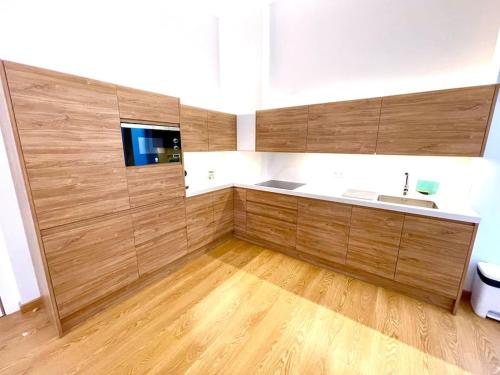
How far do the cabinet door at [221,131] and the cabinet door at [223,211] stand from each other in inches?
24.4

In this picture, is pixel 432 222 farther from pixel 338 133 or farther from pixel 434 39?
pixel 434 39

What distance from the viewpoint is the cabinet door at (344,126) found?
203cm

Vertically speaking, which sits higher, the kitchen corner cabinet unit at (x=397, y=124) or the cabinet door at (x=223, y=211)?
the kitchen corner cabinet unit at (x=397, y=124)

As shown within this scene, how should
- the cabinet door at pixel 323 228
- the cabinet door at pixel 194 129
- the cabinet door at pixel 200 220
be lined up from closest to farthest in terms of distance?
the cabinet door at pixel 323 228, the cabinet door at pixel 194 129, the cabinet door at pixel 200 220

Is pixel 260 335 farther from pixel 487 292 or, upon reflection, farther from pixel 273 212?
pixel 487 292

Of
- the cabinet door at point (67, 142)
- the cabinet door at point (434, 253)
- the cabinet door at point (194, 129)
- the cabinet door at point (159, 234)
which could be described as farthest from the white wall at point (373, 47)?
the cabinet door at point (67, 142)

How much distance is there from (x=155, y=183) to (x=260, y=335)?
63.5 inches

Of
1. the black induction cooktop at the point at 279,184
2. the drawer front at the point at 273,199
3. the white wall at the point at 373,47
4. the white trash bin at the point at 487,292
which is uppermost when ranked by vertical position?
the white wall at the point at 373,47

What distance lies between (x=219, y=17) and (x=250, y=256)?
3418mm

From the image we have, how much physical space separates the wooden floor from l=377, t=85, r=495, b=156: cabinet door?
143cm

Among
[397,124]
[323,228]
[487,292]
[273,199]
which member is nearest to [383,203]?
[323,228]

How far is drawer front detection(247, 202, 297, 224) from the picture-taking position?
2.51 meters

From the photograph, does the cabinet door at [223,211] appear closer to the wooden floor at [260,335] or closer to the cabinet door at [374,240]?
the wooden floor at [260,335]

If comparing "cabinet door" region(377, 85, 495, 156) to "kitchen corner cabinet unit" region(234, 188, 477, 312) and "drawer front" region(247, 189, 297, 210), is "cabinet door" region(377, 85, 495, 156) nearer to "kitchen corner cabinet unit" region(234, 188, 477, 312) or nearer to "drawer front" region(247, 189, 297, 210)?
"kitchen corner cabinet unit" region(234, 188, 477, 312)
